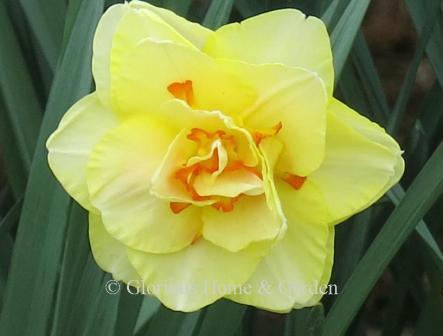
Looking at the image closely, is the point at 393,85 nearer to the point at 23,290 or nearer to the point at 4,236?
the point at 4,236

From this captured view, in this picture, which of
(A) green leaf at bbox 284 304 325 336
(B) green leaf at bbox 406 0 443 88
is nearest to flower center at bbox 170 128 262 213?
(A) green leaf at bbox 284 304 325 336

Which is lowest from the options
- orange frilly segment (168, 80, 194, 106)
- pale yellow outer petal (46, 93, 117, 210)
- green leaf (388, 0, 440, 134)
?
green leaf (388, 0, 440, 134)

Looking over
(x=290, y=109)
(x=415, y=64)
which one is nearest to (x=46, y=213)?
(x=290, y=109)

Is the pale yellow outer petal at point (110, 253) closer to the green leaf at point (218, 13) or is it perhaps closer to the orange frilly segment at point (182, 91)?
the orange frilly segment at point (182, 91)

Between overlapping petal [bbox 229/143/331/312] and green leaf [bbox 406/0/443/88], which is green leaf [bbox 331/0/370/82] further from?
green leaf [bbox 406/0/443/88]

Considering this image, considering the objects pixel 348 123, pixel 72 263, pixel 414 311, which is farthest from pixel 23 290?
pixel 414 311

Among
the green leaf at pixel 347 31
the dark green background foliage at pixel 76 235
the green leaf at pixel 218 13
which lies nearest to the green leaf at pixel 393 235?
the dark green background foliage at pixel 76 235
